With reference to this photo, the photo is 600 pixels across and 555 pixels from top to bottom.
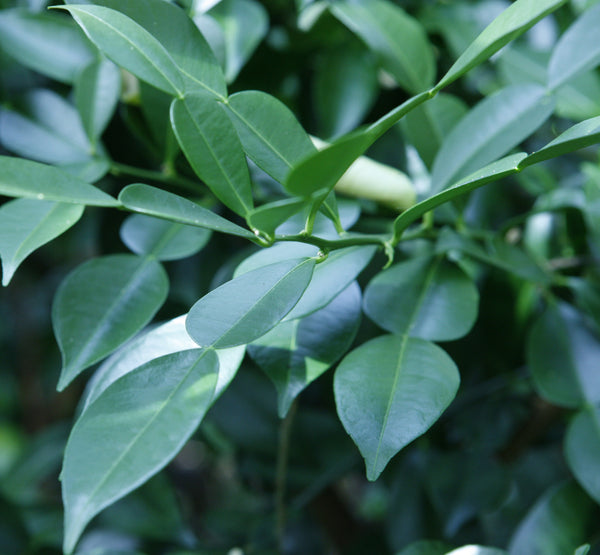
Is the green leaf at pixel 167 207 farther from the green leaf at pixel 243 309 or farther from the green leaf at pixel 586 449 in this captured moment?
the green leaf at pixel 586 449

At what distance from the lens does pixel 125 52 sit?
0.26 meters

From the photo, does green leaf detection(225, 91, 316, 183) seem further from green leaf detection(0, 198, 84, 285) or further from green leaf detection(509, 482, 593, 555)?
green leaf detection(509, 482, 593, 555)

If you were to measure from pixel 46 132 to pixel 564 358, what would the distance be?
1.40 feet

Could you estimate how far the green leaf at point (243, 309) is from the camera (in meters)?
0.27

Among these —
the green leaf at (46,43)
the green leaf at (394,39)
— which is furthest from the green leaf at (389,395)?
the green leaf at (46,43)

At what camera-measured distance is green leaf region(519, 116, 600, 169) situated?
0.85 ft

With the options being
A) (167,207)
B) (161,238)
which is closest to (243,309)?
(167,207)

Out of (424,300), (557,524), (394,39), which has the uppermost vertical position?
(394,39)

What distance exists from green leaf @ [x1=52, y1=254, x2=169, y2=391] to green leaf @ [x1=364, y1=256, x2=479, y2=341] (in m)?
0.13

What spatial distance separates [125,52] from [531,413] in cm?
54

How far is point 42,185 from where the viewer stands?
0.88ft

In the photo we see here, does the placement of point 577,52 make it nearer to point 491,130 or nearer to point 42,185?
point 491,130

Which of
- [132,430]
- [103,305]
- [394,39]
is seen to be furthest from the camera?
[394,39]

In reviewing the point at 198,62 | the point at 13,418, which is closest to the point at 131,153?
the point at 198,62
